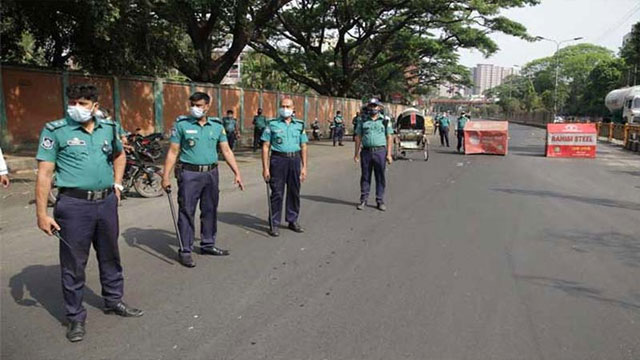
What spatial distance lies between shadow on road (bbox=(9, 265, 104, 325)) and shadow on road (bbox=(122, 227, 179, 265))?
1.04 metres

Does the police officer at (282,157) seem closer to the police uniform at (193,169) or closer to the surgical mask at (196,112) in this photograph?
the police uniform at (193,169)

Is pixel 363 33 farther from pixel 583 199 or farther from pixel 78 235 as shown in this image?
pixel 78 235

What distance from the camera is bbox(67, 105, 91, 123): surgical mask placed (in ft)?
12.3

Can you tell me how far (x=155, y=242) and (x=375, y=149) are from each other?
12.9 feet

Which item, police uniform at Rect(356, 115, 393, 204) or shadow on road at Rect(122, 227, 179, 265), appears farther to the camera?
police uniform at Rect(356, 115, 393, 204)

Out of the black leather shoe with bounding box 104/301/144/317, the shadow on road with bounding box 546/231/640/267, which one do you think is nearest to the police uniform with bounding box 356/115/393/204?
the shadow on road with bounding box 546/231/640/267

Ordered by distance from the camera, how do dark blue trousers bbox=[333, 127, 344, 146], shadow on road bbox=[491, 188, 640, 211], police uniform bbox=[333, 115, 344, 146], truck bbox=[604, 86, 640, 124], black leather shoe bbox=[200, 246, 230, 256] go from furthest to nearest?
truck bbox=[604, 86, 640, 124] < dark blue trousers bbox=[333, 127, 344, 146] < police uniform bbox=[333, 115, 344, 146] < shadow on road bbox=[491, 188, 640, 211] < black leather shoe bbox=[200, 246, 230, 256]

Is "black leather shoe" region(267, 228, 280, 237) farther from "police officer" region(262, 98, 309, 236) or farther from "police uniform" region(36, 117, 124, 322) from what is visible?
"police uniform" region(36, 117, 124, 322)

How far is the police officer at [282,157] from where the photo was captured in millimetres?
6922

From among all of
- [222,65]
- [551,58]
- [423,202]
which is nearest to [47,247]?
[423,202]

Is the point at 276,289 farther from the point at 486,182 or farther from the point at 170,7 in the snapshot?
the point at 170,7

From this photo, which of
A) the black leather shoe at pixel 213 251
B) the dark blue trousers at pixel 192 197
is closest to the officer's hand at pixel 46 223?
the dark blue trousers at pixel 192 197

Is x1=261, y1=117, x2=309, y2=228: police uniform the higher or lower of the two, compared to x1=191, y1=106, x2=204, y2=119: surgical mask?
lower

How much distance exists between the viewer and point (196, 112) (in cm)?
547
